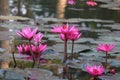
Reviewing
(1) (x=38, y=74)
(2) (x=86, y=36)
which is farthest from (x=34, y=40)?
(2) (x=86, y=36)

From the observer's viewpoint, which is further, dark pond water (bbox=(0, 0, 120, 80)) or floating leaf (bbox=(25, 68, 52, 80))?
dark pond water (bbox=(0, 0, 120, 80))

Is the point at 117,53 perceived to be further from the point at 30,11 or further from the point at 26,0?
the point at 26,0

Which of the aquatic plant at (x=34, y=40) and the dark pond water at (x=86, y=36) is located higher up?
the aquatic plant at (x=34, y=40)

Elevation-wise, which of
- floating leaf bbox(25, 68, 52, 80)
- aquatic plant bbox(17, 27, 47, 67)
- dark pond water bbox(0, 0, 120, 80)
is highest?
aquatic plant bbox(17, 27, 47, 67)

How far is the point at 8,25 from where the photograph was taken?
146 inches

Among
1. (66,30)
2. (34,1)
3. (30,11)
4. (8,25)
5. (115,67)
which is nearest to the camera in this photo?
(66,30)

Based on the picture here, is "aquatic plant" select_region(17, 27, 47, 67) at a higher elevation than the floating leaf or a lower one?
higher

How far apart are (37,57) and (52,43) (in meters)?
1.05

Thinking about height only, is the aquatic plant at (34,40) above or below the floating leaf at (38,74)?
above

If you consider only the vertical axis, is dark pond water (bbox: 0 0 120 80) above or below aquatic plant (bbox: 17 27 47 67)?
below

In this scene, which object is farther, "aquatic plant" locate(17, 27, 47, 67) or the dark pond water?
the dark pond water

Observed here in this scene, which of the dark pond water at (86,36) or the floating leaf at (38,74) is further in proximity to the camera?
the dark pond water at (86,36)

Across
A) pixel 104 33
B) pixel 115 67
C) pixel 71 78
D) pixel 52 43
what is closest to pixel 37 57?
pixel 71 78

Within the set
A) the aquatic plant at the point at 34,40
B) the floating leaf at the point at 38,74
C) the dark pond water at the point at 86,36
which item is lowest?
the dark pond water at the point at 86,36
